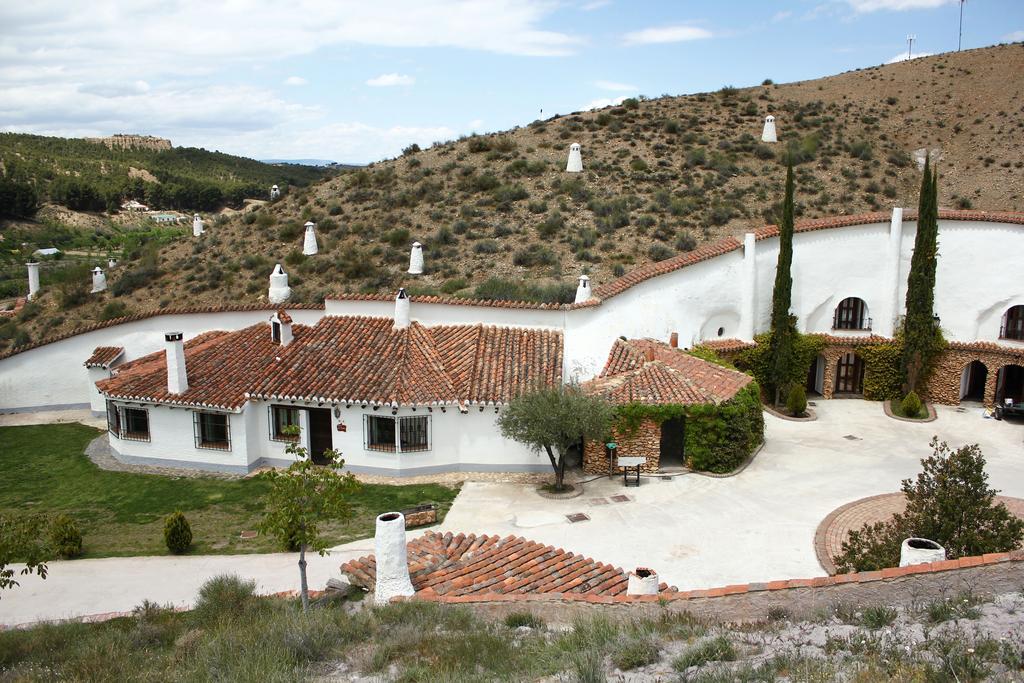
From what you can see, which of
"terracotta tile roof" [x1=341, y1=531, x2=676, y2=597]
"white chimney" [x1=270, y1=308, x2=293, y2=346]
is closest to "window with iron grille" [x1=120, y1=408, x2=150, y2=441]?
"white chimney" [x1=270, y1=308, x2=293, y2=346]

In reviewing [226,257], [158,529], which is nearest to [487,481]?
[158,529]

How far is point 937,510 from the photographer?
12.2 m

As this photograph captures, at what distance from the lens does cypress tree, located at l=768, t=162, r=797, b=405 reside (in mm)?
25922

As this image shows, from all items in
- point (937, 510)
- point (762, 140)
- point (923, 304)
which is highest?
point (762, 140)

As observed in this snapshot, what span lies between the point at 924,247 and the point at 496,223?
694 inches

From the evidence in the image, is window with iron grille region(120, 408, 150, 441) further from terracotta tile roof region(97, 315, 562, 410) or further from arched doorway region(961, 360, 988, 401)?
arched doorway region(961, 360, 988, 401)

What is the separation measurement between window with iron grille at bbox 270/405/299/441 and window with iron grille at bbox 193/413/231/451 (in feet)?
3.93

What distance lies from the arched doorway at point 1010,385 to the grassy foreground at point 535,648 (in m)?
21.5

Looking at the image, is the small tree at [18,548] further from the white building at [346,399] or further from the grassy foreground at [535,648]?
the white building at [346,399]

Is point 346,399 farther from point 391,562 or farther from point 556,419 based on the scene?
point 391,562

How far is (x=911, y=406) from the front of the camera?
2506 centimetres

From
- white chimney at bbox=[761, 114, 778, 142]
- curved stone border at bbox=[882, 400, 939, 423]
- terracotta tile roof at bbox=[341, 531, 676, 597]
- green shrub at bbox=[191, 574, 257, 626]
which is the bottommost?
curved stone border at bbox=[882, 400, 939, 423]

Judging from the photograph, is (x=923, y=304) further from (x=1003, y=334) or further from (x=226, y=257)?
(x=226, y=257)

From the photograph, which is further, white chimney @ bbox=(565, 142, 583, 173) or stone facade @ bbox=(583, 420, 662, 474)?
white chimney @ bbox=(565, 142, 583, 173)
